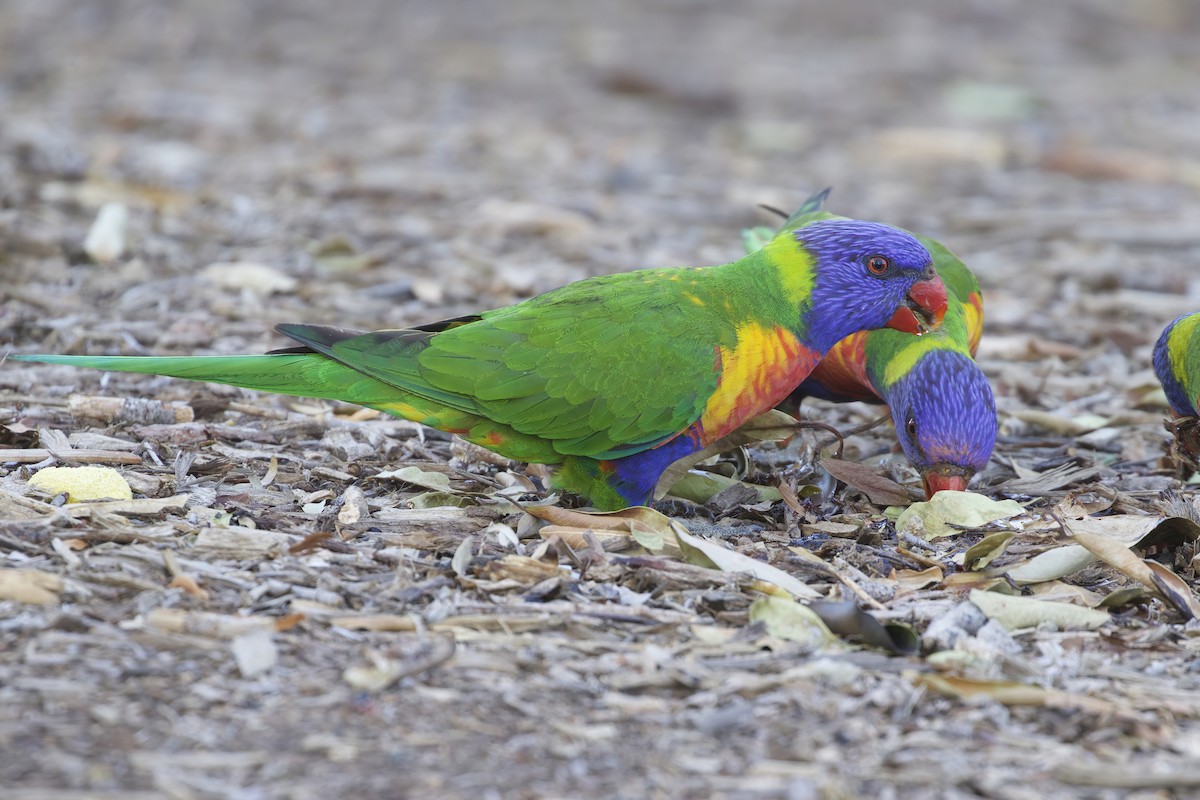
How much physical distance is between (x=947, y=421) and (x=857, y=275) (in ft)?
1.75

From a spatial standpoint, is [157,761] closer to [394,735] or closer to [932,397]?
[394,735]

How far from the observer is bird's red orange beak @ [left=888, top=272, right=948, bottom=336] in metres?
3.83

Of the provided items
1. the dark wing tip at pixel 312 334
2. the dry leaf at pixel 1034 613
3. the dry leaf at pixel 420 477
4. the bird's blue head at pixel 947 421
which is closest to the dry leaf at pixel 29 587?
the dark wing tip at pixel 312 334

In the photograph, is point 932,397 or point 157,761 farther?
point 932,397

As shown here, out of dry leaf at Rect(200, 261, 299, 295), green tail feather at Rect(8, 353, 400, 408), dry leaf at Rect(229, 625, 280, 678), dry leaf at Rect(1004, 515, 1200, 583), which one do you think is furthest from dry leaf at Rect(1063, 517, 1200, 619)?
dry leaf at Rect(200, 261, 299, 295)

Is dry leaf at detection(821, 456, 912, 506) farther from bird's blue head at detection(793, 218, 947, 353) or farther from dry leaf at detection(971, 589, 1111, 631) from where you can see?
dry leaf at detection(971, 589, 1111, 631)

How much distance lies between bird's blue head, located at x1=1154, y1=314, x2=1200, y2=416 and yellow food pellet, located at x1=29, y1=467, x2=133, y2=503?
3490 millimetres

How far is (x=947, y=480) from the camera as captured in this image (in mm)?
3818

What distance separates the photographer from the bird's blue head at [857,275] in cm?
371

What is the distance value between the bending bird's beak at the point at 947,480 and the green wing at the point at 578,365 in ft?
2.64

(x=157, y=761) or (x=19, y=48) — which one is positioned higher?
(x=19, y=48)

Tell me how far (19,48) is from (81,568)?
791 centimetres

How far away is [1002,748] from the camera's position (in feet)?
8.34

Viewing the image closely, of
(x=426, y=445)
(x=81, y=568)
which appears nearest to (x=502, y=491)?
(x=426, y=445)
